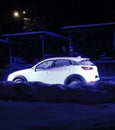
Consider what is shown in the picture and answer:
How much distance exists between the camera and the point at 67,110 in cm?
848

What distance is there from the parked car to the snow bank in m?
8.51

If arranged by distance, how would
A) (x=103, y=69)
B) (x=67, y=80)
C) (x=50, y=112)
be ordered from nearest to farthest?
(x=50, y=112) → (x=67, y=80) → (x=103, y=69)

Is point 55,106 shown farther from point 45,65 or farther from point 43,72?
point 45,65

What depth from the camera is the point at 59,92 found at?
9148mm

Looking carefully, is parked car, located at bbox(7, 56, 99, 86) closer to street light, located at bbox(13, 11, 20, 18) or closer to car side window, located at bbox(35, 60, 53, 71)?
car side window, located at bbox(35, 60, 53, 71)

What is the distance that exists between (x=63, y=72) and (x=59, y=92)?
374 inches

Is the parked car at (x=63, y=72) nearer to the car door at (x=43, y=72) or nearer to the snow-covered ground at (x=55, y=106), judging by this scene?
the car door at (x=43, y=72)

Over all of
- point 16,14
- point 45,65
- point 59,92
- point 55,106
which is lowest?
point 55,106

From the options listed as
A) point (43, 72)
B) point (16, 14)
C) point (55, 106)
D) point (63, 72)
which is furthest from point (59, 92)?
point (16, 14)

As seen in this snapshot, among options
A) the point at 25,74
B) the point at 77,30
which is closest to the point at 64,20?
the point at 77,30

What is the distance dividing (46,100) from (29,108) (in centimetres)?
58

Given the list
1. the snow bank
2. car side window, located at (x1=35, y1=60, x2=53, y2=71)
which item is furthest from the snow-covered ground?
car side window, located at (x1=35, y1=60, x2=53, y2=71)

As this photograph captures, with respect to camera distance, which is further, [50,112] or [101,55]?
[101,55]

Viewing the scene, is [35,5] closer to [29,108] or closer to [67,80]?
[67,80]
